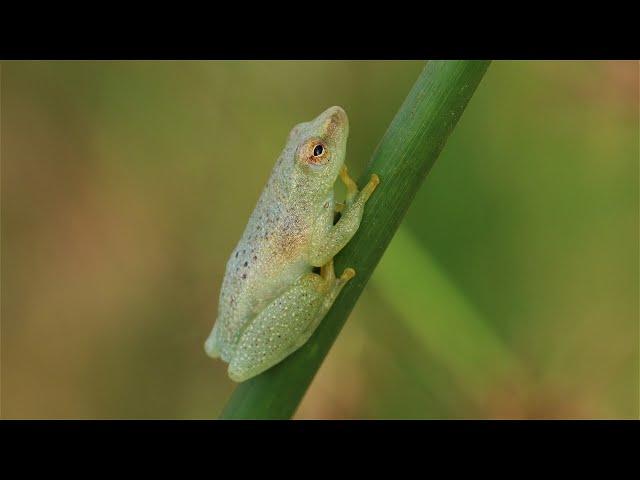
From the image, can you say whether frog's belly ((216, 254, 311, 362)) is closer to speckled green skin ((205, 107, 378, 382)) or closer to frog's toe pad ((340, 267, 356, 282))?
speckled green skin ((205, 107, 378, 382))

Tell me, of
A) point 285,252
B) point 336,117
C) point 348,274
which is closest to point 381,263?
point 285,252

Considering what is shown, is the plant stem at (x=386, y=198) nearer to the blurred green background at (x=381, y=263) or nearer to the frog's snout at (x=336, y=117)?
the frog's snout at (x=336, y=117)

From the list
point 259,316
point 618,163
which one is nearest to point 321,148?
point 259,316

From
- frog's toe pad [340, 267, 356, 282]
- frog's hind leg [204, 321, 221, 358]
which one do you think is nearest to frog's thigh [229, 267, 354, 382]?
frog's toe pad [340, 267, 356, 282]

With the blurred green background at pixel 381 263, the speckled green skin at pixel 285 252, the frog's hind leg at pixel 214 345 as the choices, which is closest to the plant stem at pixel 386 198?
the speckled green skin at pixel 285 252

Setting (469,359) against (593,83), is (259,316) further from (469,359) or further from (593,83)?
(593,83)
